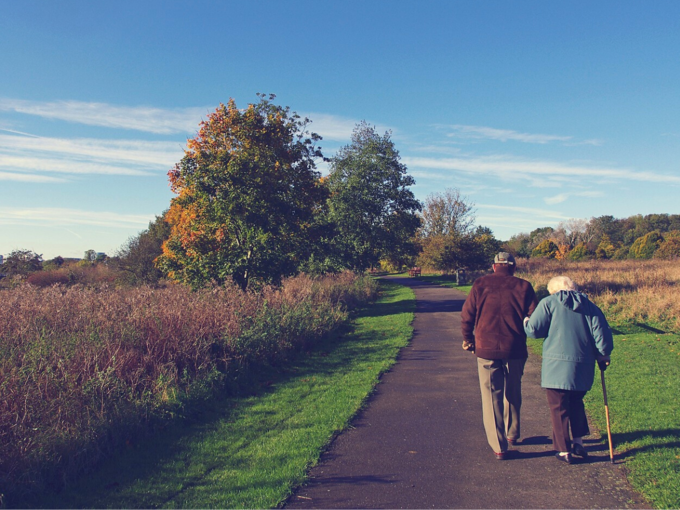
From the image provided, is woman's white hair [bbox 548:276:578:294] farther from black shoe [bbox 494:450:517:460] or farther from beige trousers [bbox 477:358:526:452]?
black shoe [bbox 494:450:517:460]

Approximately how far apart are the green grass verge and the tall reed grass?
36cm

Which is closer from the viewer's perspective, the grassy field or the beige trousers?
the grassy field

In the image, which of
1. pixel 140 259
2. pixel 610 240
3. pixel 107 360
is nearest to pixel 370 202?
pixel 140 259

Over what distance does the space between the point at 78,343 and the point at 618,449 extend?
7.23 m

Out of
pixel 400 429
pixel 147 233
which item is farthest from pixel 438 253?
pixel 400 429

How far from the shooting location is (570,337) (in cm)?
480

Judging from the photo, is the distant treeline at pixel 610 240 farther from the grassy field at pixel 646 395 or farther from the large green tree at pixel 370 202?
the grassy field at pixel 646 395

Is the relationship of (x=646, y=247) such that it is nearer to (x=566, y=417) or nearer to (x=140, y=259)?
(x=140, y=259)

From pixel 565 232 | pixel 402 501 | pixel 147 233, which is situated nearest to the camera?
pixel 402 501

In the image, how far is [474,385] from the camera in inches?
316

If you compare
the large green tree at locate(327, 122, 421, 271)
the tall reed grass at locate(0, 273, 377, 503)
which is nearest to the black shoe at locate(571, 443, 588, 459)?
the tall reed grass at locate(0, 273, 377, 503)

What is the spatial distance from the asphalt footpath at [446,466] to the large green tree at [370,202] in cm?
2397

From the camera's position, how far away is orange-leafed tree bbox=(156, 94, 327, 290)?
53.3 ft

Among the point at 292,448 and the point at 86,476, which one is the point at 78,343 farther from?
the point at 292,448
